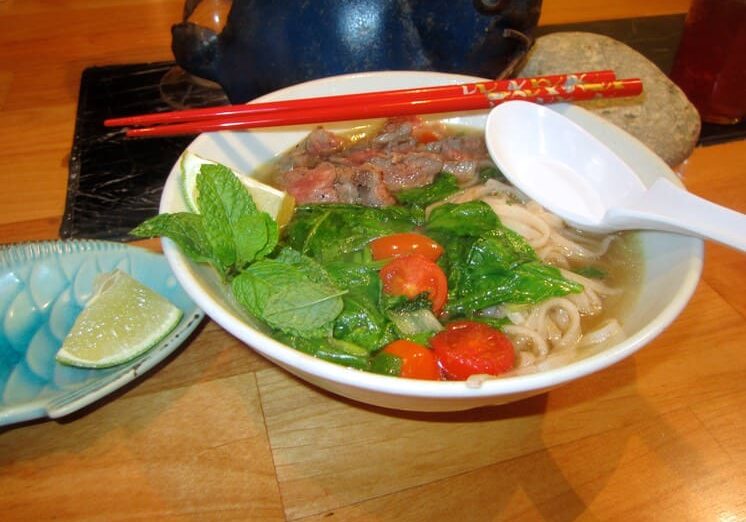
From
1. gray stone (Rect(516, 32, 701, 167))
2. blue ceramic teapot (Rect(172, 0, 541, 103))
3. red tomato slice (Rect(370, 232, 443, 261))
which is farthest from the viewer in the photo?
gray stone (Rect(516, 32, 701, 167))

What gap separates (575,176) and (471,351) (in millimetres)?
523

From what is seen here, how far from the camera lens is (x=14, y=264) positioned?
1191mm

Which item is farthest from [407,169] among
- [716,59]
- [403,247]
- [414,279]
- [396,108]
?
[716,59]

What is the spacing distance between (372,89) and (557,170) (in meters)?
0.44

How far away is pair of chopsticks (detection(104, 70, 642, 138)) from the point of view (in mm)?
1161

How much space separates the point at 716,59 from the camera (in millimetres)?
2004

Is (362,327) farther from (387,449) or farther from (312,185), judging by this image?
(312,185)

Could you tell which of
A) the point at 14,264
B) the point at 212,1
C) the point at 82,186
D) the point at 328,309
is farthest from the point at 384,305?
the point at 212,1

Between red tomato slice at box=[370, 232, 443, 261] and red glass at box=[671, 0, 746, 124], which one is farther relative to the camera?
red glass at box=[671, 0, 746, 124]

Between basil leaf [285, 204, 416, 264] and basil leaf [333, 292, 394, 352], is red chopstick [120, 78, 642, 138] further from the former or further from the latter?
basil leaf [333, 292, 394, 352]

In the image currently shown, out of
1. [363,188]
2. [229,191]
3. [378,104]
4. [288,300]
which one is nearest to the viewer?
Result: [288,300]

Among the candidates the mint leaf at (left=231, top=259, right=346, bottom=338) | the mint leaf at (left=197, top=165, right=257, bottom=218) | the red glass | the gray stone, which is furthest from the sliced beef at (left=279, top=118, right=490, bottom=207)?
Result: the red glass

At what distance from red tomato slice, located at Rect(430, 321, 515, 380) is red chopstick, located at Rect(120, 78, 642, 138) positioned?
0.47 meters

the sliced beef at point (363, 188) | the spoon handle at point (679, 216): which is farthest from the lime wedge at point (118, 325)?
the spoon handle at point (679, 216)
